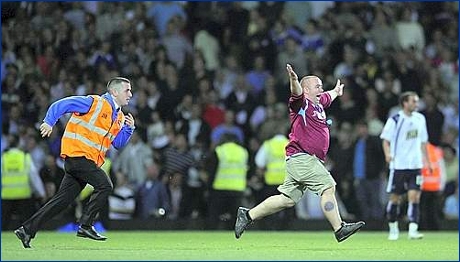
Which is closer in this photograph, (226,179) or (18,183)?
(18,183)

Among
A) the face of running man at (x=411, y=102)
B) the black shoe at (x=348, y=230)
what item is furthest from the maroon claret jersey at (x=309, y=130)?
the face of running man at (x=411, y=102)

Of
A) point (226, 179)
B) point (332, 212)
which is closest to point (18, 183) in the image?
point (226, 179)

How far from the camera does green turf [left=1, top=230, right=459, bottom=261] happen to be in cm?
1193

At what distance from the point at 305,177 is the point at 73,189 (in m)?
2.79

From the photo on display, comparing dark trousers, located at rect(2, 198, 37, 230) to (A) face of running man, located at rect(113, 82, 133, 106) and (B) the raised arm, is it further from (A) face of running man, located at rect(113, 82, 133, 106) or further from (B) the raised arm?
(B) the raised arm

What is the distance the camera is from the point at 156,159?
2169 centimetres

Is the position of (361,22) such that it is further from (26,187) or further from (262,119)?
(26,187)

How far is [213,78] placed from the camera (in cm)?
2352

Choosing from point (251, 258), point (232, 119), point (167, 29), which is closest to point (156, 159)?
point (232, 119)

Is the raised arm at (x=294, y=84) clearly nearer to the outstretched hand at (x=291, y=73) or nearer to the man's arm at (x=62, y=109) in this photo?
the outstretched hand at (x=291, y=73)

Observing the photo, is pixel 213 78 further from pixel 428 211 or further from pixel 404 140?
pixel 404 140

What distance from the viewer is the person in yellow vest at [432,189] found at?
20.8m

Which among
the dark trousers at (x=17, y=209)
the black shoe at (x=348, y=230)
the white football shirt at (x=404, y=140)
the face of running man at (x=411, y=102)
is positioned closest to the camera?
the black shoe at (x=348, y=230)

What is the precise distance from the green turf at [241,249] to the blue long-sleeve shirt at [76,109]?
1.38 metres
